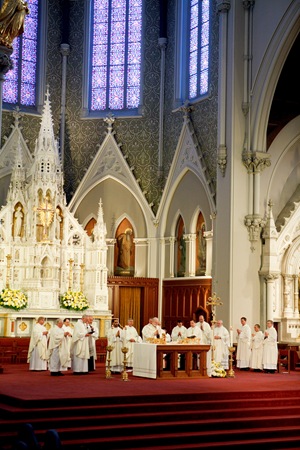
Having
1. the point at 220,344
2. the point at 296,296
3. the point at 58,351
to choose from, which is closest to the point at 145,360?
the point at 58,351

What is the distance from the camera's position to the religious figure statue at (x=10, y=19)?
1473 centimetres

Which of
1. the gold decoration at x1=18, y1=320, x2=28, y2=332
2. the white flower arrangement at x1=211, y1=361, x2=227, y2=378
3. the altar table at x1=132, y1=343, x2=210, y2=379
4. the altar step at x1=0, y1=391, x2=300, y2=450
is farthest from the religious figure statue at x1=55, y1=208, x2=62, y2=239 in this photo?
the altar step at x1=0, y1=391, x2=300, y2=450

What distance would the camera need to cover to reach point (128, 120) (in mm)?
27891

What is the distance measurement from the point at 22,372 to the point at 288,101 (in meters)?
11.7

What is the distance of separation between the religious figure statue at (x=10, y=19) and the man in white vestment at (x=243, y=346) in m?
9.57

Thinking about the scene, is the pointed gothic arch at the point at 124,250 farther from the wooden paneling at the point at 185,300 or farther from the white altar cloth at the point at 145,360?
the white altar cloth at the point at 145,360

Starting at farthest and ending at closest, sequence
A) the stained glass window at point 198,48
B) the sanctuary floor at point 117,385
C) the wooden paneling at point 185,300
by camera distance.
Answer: the stained glass window at point 198,48 < the wooden paneling at point 185,300 < the sanctuary floor at point 117,385

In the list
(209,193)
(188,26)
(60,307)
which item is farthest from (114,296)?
(188,26)

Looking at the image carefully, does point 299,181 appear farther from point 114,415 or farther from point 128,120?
point 114,415

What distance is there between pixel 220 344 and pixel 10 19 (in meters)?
9.24

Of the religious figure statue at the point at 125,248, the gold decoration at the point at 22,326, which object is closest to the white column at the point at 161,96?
the religious figure statue at the point at 125,248

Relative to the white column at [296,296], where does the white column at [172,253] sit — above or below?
above

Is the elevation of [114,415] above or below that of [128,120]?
below

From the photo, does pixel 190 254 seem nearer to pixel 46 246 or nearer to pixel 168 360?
pixel 46 246
